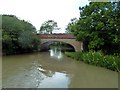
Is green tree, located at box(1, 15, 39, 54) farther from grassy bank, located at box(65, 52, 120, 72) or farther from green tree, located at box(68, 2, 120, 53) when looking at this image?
grassy bank, located at box(65, 52, 120, 72)

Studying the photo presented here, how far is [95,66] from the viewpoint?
1966cm

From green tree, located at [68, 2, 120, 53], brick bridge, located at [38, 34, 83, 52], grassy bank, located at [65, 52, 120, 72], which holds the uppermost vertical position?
green tree, located at [68, 2, 120, 53]

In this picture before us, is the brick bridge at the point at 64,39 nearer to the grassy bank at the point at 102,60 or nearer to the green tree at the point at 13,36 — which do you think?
the green tree at the point at 13,36

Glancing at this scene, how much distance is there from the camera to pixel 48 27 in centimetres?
5862

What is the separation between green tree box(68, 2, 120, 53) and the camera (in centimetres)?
2044

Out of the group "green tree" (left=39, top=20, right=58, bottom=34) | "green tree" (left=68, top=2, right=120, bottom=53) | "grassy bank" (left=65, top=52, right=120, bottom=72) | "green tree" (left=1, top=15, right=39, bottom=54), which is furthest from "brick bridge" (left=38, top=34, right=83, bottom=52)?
"green tree" (left=39, top=20, right=58, bottom=34)

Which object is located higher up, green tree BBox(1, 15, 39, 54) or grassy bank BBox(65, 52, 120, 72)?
green tree BBox(1, 15, 39, 54)

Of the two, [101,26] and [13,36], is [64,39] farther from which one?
[101,26]

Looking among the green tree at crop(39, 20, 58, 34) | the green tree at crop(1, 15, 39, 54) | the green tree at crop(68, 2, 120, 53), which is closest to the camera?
the green tree at crop(68, 2, 120, 53)

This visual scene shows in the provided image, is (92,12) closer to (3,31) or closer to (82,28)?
(82,28)

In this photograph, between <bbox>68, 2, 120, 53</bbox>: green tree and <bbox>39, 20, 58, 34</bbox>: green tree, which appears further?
<bbox>39, 20, 58, 34</bbox>: green tree

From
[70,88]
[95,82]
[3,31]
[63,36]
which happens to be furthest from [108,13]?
[63,36]

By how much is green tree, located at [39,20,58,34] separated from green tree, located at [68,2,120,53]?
34276 mm

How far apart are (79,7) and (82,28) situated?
289 cm
